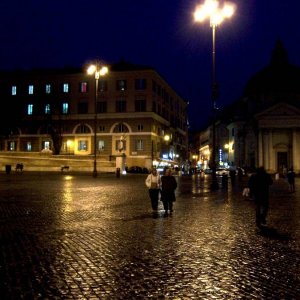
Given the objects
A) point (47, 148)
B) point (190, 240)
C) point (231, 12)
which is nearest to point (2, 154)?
point (47, 148)

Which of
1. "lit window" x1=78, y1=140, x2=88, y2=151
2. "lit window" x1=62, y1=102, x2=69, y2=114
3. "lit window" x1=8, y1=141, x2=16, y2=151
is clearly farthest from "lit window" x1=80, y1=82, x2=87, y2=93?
"lit window" x1=8, y1=141, x2=16, y2=151

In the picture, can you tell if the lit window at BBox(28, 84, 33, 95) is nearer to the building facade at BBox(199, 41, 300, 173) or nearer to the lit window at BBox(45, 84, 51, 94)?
the lit window at BBox(45, 84, 51, 94)

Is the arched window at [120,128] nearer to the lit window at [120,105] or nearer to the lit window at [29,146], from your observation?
the lit window at [120,105]

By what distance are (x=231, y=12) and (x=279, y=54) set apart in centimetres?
6222

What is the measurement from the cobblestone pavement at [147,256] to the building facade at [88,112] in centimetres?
5985

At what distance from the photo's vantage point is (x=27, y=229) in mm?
11414

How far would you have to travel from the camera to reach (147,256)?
8.29 meters

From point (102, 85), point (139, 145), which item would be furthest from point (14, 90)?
point (139, 145)

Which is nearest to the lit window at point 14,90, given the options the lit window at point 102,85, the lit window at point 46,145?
the lit window at point 46,145

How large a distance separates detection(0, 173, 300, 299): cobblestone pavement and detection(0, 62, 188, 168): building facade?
59.8 metres

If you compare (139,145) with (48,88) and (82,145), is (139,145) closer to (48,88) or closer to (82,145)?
(82,145)

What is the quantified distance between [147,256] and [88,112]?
7136cm

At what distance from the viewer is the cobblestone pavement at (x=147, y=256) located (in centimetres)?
612

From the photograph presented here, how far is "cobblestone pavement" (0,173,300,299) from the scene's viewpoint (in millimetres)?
6117
